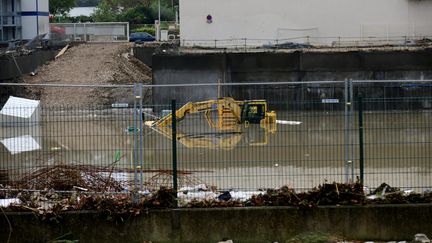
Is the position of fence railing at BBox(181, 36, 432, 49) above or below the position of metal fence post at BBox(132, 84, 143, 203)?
above

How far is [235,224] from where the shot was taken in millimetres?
11219

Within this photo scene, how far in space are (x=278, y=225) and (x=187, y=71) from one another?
35179 mm

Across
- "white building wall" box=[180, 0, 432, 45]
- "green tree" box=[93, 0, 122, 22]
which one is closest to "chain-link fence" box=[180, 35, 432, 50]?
"white building wall" box=[180, 0, 432, 45]

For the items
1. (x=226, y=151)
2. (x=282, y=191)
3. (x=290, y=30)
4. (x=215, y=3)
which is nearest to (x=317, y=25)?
(x=290, y=30)

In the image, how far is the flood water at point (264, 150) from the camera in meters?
13.2

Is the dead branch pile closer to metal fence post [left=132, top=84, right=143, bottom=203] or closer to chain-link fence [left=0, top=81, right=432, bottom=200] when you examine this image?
chain-link fence [left=0, top=81, right=432, bottom=200]

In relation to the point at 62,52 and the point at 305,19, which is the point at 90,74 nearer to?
the point at 62,52

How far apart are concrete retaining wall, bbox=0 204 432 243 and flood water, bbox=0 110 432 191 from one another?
96cm

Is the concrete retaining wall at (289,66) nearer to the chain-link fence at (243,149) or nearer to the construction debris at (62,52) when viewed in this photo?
the construction debris at (62,52)

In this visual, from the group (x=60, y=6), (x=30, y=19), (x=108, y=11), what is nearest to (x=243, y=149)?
Answer: (x=30, y=19)

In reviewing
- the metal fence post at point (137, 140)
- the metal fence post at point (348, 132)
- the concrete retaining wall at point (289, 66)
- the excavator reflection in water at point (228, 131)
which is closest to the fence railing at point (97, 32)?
the concrete retaining wall at point (289, 66)

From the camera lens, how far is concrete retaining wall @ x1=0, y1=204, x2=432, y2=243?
11148 mm

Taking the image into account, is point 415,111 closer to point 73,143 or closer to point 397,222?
point 397,222

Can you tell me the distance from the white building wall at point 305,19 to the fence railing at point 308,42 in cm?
20
